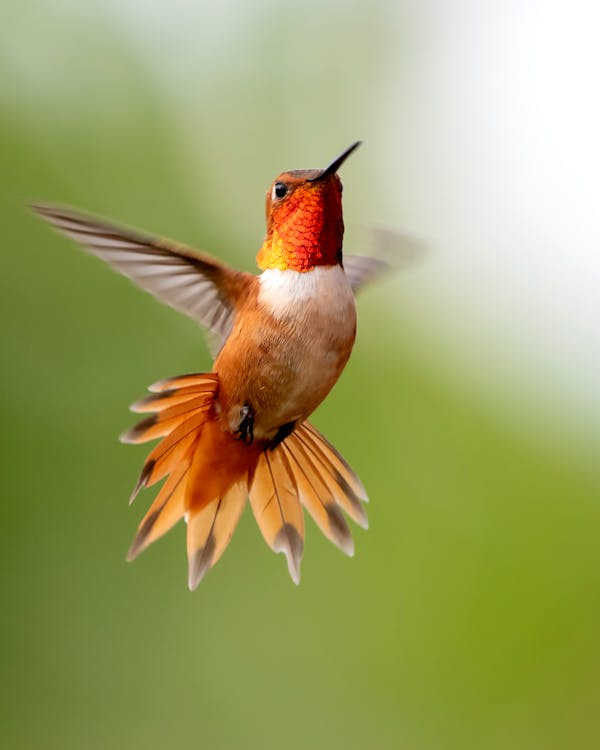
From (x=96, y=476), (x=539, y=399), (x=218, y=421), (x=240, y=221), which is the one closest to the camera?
(x=218, y=421)

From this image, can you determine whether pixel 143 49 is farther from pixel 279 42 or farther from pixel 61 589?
pixel 61 589

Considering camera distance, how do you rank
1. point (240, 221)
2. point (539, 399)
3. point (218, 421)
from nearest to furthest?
point (218, 421)
point (240, 221)
point (539, 399)

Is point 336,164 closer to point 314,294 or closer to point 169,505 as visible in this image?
point 314,294

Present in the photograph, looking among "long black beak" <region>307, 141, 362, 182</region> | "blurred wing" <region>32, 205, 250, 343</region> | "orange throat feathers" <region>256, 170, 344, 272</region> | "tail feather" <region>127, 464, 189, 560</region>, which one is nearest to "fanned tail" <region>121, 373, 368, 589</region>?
"tail feather" <region>127, 464, 189, 560</region>

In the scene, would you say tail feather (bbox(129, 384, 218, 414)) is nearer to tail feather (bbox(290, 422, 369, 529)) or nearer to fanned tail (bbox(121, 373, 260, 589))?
fanned tail (bbox(121, 373, 260, 589))

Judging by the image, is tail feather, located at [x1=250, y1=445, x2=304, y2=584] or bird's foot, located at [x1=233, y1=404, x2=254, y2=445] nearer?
bird's foot, located at [x1=233, y1=404, x2=254, y2=445]

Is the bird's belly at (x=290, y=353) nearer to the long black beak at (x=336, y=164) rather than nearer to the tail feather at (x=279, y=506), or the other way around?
the long black beak at (x=336, y=164)

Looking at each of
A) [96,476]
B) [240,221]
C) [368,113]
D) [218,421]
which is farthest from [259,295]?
[368,113]

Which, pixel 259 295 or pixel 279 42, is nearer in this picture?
pixel 259 295
